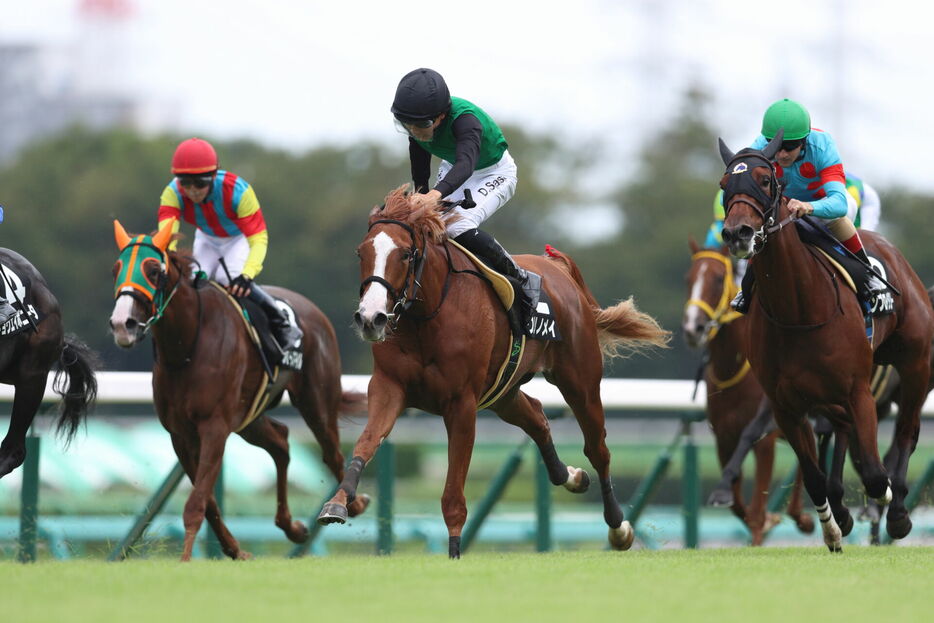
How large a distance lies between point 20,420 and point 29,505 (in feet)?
3.69

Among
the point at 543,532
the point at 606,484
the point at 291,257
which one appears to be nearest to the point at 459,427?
the point at 606,484

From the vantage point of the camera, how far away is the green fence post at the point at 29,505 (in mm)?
7809

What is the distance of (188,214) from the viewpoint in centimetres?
773

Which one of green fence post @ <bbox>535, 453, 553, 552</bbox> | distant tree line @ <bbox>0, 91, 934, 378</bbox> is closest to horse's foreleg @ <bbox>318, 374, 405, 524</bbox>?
green fence post @ <bbox>535, 453, 553, 552</bbox>

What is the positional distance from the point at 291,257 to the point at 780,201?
2436 centimetres

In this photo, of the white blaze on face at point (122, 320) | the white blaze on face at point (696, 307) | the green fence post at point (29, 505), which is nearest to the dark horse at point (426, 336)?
the white blaze on face at point (122, 320)

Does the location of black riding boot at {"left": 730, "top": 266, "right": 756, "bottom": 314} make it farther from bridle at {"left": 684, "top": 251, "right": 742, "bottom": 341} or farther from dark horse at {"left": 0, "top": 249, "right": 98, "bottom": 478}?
dark horse at {"left": 0, "top": 249, "right": 98, "bottom": 478}

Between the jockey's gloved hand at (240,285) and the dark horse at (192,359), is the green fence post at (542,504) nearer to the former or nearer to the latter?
the dark horse at (192,359)

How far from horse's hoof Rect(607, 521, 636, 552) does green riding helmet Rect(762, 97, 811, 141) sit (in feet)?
6.31

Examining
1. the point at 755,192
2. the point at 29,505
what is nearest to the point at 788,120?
the point at 755,192

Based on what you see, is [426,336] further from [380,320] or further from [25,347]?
[25,347]

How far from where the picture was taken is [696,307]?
8898 millimetres

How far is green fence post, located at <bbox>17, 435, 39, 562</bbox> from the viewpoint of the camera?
781 cm

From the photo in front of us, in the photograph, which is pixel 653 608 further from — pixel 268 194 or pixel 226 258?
pixel 268 194
